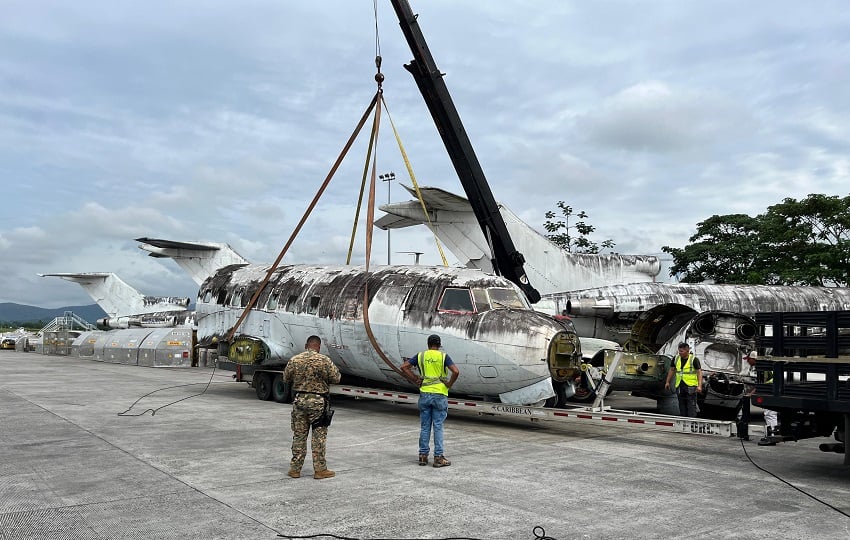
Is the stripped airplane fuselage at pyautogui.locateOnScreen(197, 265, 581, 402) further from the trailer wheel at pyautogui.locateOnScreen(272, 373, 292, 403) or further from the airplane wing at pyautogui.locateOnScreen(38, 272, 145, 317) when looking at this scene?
the airplane wing at pyautogui.locateOnScreen(38, 272, 145, 317)

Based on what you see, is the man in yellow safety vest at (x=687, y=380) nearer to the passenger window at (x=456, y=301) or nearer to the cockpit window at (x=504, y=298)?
the cockpit window at (x=504, y=298)

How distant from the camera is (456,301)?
15109 millimetres

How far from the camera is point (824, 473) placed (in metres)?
9.88

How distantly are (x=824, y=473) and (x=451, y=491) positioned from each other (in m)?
5.57

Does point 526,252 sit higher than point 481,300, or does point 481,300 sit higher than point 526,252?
point 526,252

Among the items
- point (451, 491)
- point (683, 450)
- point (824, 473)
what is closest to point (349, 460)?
point (451, 491)

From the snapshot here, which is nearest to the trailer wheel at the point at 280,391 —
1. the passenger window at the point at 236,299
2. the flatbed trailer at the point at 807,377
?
the passenger window at the point at 236,299

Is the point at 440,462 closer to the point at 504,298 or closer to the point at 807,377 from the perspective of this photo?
the point at 807,377

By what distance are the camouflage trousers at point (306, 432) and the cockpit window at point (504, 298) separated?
631 centimetres

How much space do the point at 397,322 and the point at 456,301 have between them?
1.54 metres

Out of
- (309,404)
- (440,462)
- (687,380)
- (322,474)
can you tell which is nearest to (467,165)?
(687,380)

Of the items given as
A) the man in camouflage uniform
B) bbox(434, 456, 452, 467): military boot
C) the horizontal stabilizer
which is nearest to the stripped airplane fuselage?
bbox(434, 456, 452, 467): military boot

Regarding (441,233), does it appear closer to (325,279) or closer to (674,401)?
(325,279)

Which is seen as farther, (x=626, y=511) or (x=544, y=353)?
(x=544, y=353)
